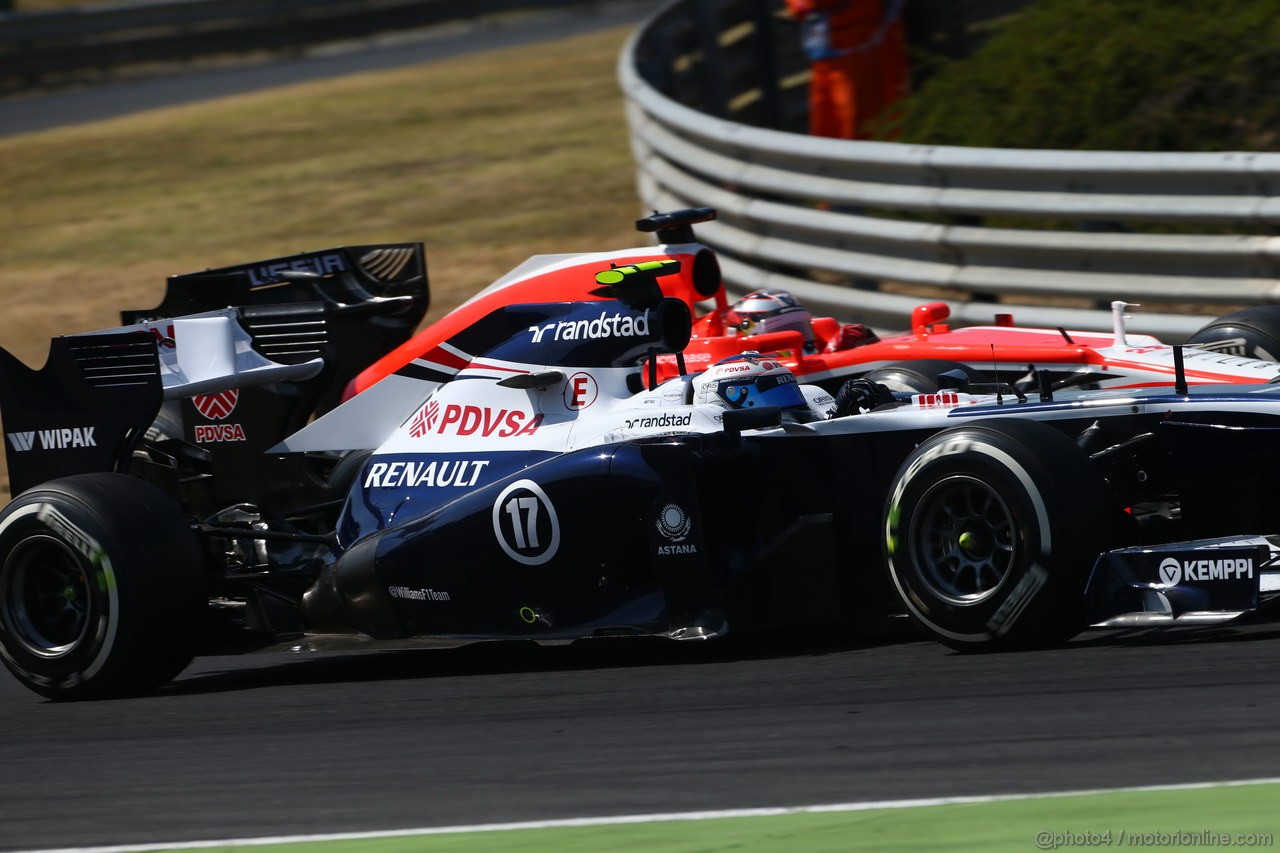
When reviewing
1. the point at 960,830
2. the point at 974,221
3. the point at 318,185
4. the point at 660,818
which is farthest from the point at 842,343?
the point at 318,185

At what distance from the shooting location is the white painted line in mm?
4090

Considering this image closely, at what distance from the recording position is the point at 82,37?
93.6 ft

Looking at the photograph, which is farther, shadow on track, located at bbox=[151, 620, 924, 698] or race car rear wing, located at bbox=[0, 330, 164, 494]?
race car rear wing, located at bbox=[0, 330, 164, 494]

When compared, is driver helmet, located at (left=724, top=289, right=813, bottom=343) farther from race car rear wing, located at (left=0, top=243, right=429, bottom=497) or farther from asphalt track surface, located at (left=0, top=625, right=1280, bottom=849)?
asphalt track surface, located at (left=0, top=625, right=1280, bottom=849)

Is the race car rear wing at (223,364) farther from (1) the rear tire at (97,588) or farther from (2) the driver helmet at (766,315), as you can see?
(2) the driver helmet at (766,315)

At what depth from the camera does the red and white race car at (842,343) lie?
745 centimetres

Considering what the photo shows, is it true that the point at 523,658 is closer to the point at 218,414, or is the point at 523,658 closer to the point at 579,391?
the point at 579,391

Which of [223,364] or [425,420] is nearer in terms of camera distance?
[425,420]

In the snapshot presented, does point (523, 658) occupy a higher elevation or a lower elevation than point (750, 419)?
lower

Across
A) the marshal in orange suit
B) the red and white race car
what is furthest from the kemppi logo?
the marshal in orange suit

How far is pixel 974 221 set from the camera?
10586mm

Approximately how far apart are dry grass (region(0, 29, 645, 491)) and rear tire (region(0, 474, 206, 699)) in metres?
7.58

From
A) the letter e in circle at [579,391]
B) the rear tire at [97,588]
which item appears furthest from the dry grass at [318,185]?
the letter e in circle at [579,391]

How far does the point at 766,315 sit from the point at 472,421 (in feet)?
8.29
